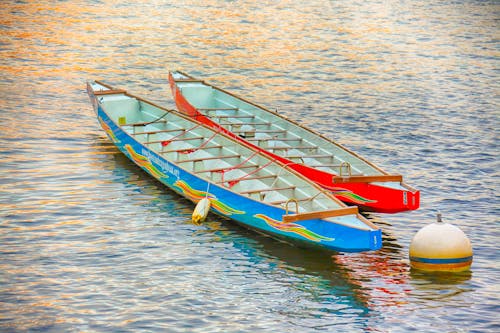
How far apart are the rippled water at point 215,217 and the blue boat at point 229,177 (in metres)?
0.78

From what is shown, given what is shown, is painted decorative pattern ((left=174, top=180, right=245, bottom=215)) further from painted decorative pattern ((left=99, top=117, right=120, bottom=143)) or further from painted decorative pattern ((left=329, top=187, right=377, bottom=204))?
painted decorative pattern ((left=99, top=117, right=120, bottom=143))

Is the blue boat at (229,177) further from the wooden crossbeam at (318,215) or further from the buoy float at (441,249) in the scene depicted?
the buoy float at (441,249)

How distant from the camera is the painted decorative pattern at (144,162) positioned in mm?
31469

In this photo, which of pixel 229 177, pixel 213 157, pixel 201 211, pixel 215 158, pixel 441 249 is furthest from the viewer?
pixel 213 157

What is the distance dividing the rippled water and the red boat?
50.6 inches

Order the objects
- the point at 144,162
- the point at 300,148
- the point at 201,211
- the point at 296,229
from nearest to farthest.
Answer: the point at 296,229 < the point at 201,211 < the point at 144,162 < the point at 300,148

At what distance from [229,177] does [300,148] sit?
3.44m

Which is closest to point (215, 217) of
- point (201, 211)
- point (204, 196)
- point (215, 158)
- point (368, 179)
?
point (204, 196)

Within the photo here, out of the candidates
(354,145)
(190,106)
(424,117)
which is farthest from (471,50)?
(190,106)

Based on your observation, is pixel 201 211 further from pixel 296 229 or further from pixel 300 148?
pixel 300 148

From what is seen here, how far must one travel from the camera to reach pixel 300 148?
32.8 m

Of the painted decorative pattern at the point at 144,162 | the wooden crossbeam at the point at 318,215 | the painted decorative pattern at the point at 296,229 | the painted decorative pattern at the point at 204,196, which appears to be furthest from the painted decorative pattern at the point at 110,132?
the wooden crossbeam at the point at 318,215

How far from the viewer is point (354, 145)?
38562mm

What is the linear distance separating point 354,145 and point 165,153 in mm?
9344
